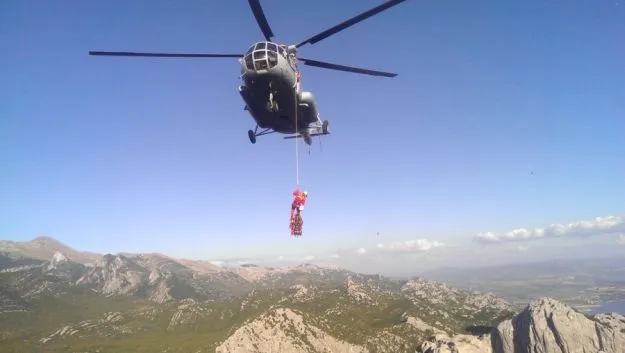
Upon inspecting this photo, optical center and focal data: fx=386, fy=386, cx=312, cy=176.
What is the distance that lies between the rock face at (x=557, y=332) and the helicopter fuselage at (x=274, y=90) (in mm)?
201218

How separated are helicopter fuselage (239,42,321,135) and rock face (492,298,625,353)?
201 metres

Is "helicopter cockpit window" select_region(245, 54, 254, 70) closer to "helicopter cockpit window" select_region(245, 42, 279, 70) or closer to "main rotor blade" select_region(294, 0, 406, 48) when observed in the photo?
"helicopter cockpit window" select_region(245, 42, 279, 70)

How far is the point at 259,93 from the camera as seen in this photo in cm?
2666

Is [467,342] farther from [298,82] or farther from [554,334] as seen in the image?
[298,82]

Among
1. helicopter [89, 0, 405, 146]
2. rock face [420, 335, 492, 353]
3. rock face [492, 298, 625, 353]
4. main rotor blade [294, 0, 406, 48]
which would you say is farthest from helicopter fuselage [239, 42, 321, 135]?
rock face [492, 298, 625, 353]

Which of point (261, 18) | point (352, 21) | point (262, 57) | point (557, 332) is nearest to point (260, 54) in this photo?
point (262, 57)

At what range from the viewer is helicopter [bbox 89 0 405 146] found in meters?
Result: 22.7

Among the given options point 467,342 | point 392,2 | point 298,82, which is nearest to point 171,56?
point 298,82

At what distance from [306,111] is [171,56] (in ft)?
38.1

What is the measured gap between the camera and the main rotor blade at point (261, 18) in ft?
65.9

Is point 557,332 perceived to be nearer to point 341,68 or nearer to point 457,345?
point 457,345

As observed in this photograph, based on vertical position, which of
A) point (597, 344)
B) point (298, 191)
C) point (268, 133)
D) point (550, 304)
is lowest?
point (597, 344)

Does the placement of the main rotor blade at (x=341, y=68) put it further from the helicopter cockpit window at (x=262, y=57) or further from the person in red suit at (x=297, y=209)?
the person in red suit at (x=297, y=209)

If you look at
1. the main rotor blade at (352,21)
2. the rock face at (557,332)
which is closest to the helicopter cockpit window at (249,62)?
the main rotor blade at (352,21)
